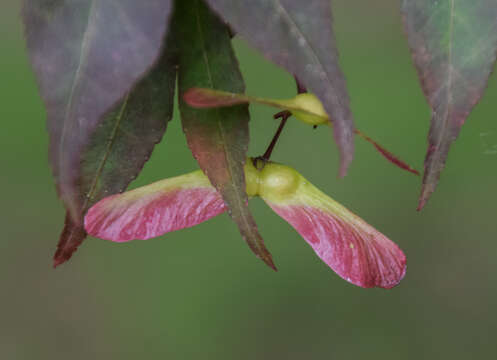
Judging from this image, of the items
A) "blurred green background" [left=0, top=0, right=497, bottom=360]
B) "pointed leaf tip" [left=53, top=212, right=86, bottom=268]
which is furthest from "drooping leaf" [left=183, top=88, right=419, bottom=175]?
"blurred green background" [left=0, top=0, right=497, bottom=360]

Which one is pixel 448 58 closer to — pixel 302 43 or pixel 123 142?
pixel 302 43

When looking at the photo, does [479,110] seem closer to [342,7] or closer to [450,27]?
[342,7]

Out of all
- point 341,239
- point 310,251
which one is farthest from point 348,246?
point 310,251

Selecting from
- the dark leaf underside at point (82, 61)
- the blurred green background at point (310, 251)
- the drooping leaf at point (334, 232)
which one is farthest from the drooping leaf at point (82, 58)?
the blurred green background at point (310, 251)

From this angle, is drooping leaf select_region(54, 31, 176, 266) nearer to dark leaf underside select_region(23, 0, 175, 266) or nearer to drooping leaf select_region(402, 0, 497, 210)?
dark leaf underside select_region(23, 0, 175, 266)

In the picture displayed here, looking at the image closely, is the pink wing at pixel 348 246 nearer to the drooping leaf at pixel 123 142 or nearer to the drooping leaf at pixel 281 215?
the drooping leaf at pixel 281 215

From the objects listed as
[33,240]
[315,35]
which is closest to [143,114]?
[315,35]

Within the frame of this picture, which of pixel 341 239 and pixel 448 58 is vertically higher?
pixel 448 58

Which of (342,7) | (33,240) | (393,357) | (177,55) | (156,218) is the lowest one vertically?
(393,357)
